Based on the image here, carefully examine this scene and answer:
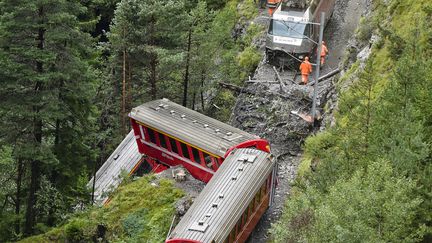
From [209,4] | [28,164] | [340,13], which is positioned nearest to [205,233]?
[28,164]

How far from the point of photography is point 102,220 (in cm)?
2216

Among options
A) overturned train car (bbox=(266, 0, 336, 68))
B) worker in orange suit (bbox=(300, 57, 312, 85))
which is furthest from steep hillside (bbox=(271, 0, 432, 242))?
overturned train car (bbox=(266, 0, 336, 68))

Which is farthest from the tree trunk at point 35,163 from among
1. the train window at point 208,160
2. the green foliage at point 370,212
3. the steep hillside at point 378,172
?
the green foliage at point 370,212

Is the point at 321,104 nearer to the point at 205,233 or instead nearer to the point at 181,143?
the point at 181,143

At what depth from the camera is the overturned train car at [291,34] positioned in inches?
1209

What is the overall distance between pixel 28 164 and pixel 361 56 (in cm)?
1344

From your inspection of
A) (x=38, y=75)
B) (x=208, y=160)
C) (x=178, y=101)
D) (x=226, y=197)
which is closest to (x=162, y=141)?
(x=208, y=160)

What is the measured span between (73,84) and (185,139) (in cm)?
448

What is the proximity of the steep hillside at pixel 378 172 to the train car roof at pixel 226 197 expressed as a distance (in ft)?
6.83

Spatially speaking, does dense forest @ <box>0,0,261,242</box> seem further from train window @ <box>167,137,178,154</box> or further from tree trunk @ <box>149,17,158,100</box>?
train window @ <box>167,137,178,154</box>

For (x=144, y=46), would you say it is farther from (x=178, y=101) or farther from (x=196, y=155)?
(x=196, y=155)

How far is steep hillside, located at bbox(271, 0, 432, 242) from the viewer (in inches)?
467

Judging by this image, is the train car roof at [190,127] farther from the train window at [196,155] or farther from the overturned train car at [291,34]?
the overturned train car at [291,34]

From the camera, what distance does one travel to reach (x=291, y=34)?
30.8 meters
